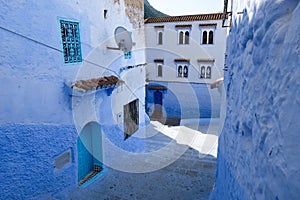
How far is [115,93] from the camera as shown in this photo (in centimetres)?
805

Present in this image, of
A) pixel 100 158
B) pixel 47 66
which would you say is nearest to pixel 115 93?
pixel 100 158

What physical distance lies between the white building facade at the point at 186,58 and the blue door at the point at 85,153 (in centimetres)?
1209

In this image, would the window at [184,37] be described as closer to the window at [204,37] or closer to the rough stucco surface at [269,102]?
the window at [204,37]

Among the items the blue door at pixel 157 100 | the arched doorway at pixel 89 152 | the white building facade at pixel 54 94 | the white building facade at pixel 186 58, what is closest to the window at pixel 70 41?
Answer: the white building facade at pixel 54 94

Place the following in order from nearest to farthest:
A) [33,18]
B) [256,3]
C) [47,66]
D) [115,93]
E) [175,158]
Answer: [256,3] → [33,18] → [47,66] → [115,93] → [175,158]

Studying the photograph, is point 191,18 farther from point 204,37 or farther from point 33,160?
point 33,160

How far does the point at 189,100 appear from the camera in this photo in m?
19.8

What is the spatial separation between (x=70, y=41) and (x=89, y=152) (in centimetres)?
373

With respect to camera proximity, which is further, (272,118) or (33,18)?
(33,18)

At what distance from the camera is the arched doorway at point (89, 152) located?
7.02 metres

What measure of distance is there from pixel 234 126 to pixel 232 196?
100 centimetres

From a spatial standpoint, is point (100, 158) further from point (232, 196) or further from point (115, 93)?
point (232, 196)

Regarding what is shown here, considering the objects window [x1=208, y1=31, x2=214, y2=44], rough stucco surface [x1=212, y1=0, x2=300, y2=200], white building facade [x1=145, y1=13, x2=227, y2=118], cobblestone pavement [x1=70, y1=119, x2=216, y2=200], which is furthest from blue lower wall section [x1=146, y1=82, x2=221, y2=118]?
rough stucco surface [x1=212, y1=0, x2=300, y2=200]

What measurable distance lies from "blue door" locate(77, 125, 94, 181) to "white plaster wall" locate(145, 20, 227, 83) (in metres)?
12.9
